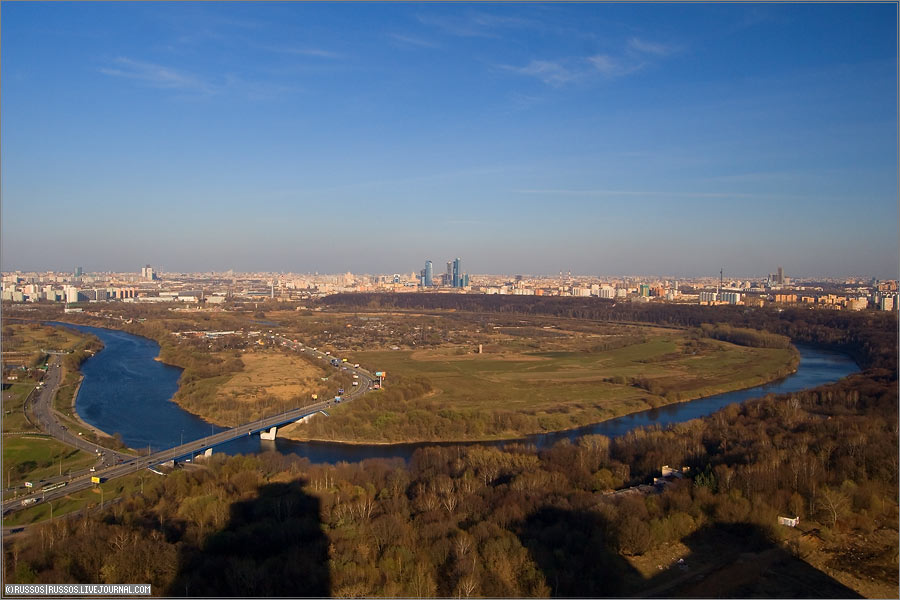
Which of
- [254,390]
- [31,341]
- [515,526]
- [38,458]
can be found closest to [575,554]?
[515,526]

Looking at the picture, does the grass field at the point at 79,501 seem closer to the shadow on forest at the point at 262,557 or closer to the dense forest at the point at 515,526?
the dense forest at the point at 515,526

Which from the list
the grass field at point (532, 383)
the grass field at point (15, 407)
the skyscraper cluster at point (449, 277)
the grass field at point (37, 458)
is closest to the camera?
the grass field at point (37, 458)

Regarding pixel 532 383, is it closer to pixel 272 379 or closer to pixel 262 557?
pixel 272 379


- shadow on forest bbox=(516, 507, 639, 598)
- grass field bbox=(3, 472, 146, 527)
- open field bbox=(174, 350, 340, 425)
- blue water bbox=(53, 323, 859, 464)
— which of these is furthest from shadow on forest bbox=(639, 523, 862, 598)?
open field bbox=(174, 350, 340, 425)

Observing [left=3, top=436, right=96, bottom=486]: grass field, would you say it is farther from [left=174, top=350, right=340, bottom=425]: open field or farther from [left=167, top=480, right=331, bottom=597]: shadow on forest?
[left=167, top=480, right=331, bottom=597]: shadow on forest

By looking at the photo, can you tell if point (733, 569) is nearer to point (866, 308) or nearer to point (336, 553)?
point (336, 553)

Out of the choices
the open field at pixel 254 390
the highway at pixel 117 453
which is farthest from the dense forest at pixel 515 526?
the open field at pixel 254 390

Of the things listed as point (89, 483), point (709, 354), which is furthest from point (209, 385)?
point (709, 354)
